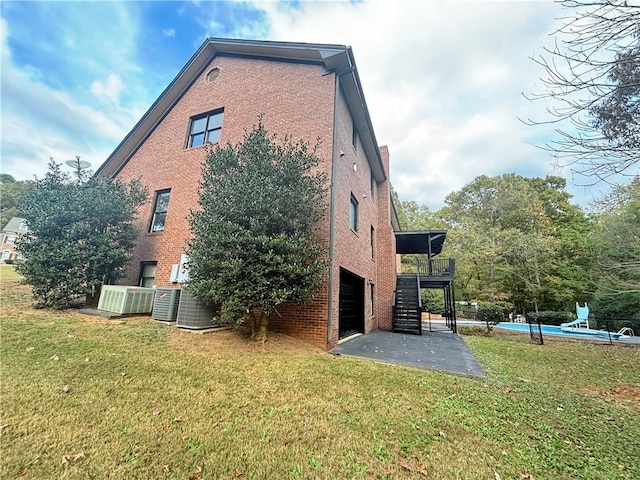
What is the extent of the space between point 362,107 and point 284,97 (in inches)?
104

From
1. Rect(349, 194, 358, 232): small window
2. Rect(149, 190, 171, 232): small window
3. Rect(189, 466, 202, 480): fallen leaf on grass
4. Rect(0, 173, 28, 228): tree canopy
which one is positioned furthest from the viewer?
Rect(0, 173, 28, 228): tree canopy

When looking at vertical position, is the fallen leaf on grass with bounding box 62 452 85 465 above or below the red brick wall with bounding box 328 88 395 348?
below

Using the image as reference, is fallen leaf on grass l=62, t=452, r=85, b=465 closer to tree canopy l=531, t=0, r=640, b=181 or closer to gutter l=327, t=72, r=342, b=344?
gutter l=327, t=72, r=342, b=344

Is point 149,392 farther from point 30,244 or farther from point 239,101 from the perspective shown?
point 239,101

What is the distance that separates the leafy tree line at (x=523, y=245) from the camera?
21391mm

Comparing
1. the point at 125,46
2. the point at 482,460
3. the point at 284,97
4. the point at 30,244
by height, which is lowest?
the point at 482,460

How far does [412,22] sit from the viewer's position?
6.68 m

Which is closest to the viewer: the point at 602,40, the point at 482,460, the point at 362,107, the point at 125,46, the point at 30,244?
the point at 482,460

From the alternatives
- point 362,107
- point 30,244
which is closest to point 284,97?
point 362,107

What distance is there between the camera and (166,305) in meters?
7.04

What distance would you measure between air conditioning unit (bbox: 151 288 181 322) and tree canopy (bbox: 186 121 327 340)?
1.87m

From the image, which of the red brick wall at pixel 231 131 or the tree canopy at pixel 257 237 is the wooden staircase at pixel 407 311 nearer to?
the red brick wall at pixel 231 131

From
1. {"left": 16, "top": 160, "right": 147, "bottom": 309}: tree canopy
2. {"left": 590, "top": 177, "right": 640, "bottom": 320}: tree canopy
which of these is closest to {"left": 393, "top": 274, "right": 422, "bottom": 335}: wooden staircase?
{"left": 590, "top": 177, "right": 640, "bottom": 320}: tree canopy

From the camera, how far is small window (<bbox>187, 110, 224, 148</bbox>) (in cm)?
1025
